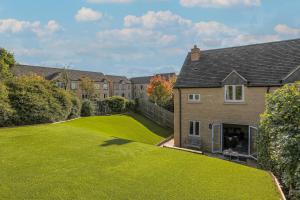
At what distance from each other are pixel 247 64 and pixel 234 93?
307 cm

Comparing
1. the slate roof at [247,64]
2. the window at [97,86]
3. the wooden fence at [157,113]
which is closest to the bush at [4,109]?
the slate roof at [247,64]

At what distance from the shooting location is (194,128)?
22.9 metres

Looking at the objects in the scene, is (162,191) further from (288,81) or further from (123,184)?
(288,81)

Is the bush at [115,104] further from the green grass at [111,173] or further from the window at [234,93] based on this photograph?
the green grass at [111,173]

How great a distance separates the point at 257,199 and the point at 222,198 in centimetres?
120

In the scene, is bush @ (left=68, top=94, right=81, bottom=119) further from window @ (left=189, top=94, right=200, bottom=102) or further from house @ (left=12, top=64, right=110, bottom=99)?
house @ (left=12, top=64, right=110, bottom=99)

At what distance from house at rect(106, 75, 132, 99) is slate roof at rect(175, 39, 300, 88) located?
179ft

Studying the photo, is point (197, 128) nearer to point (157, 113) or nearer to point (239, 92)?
point (239, 92)

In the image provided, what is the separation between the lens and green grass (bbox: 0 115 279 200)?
8.15 m

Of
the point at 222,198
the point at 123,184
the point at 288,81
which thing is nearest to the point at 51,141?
the point at 123,184

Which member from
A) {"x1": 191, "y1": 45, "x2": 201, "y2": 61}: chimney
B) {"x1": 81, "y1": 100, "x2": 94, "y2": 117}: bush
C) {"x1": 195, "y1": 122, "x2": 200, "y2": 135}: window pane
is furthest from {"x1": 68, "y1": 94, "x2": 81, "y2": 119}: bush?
{"x1": 191, "y1": 45, "x2": 201, "y2": 61}: chimney

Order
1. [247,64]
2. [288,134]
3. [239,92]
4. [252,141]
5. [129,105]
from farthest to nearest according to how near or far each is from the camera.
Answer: [129,105] → [247,64] → [239,92] → [252,141] → [288,134]

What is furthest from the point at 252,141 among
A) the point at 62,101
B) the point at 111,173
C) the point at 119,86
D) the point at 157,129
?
the point at 119,86

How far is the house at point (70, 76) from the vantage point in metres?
56.6
